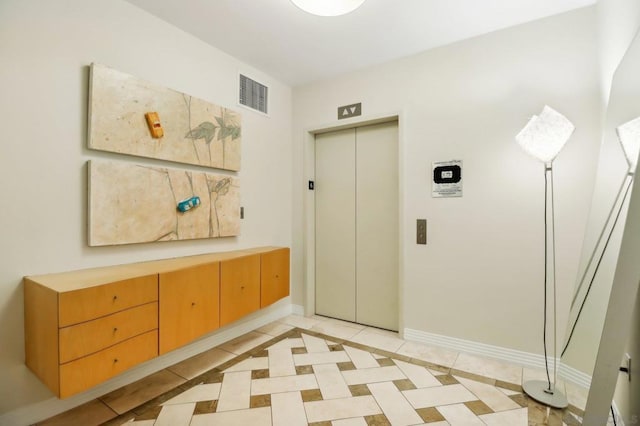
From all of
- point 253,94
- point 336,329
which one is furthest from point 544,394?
point 253,94

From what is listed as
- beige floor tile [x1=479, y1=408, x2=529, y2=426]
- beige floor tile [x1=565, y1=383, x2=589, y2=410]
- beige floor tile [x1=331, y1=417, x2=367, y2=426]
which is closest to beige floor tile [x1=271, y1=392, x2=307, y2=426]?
beige floor tile [x1=331, y1=417, x2=367, y2=426]

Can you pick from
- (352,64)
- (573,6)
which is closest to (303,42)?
(352,64)

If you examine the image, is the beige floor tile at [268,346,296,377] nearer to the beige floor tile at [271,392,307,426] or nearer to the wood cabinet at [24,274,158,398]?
the beige floor tile at [271,392,307,426]

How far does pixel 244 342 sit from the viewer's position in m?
2.82

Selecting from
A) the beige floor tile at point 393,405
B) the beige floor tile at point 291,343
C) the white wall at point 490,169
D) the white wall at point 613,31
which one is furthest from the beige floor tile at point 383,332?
the white wall at point 613,31

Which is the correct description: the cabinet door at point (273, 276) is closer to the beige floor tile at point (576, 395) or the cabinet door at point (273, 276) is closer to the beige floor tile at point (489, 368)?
the beige floor tile at point (489, 368)

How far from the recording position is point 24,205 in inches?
66.7

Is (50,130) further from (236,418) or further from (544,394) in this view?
(544,394)

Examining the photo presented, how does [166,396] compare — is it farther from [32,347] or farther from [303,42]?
[303,42]

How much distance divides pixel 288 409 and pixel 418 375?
1022 mm

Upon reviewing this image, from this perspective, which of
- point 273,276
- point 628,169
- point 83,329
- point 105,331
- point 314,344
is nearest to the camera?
point 628,169

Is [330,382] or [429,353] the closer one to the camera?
[330,382]

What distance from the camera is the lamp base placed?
6.07ft

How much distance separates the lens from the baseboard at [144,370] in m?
1.69
